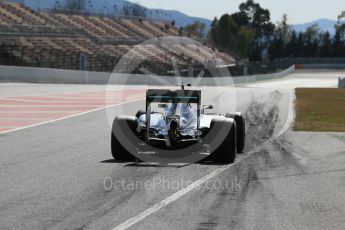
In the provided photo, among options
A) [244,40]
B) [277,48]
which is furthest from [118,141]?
[277,48]

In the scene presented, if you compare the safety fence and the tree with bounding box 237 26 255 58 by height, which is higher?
the tree with bounding box 237 26 255 58

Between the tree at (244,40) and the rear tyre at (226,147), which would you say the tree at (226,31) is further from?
the rear tyre at (226,147)

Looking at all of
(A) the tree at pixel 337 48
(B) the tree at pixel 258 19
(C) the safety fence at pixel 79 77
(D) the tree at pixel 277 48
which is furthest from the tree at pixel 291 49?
(C) the safety fence at pixel 79 77

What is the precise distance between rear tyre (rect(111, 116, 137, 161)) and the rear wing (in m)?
0.48

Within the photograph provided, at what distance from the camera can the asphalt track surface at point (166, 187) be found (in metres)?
6.75

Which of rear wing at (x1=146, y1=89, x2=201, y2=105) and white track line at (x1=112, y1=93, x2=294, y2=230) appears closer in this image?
white track line at (x1=112, y1=93, x2=294, y2=230)

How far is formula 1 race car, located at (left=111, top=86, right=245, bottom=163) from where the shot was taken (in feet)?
35.0

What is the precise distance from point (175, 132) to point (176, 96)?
73 cm

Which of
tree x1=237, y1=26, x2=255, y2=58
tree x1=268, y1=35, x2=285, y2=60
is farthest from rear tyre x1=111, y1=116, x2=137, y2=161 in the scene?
tree x1=268, y1=35, x2=285, y2=60

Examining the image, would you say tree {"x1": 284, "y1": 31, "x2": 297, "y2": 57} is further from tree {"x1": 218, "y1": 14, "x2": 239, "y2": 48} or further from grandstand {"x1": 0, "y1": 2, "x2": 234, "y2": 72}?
grandstand {"x1": 0, "y1": 2, "x2": 234, "y2": 72}

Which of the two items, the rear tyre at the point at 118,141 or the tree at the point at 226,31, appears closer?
the rear tyre at the point at 118,141

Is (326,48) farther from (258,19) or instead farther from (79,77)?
(79,77)

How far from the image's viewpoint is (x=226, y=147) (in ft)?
35.1

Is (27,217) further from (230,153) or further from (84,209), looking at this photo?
(230,153)
